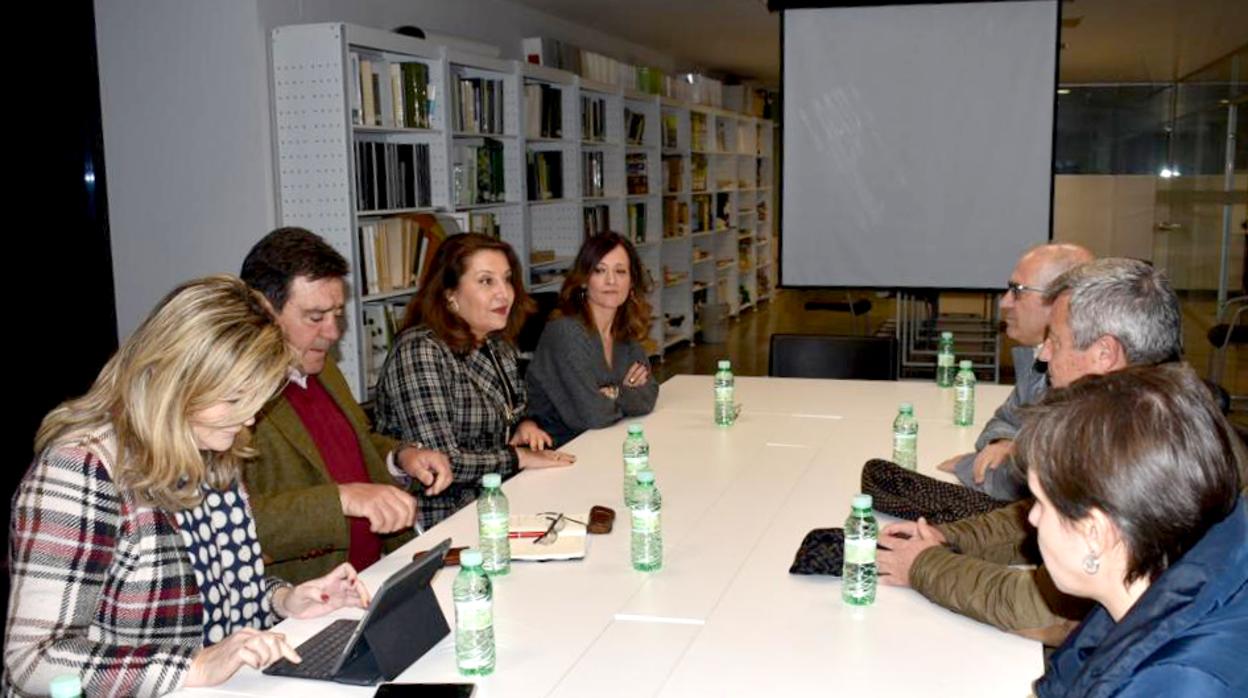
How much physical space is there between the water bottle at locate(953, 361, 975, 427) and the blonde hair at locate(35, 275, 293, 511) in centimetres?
253

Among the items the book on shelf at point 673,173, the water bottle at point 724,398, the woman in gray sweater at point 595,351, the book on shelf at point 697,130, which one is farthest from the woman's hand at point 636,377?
the book on shelf at point 697,130

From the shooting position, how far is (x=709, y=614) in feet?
6.75

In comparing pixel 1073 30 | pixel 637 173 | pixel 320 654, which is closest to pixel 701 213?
pixel 637 173

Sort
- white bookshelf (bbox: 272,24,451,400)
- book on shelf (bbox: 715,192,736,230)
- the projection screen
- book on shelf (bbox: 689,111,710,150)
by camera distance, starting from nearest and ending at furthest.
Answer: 1. white bookshelf (bbox: 272,24,451,400)
2. the projection screen
3. book on shelf (bbox: 689,111,710,150)
4. book on shelf (bbox: 715,192,736,230)

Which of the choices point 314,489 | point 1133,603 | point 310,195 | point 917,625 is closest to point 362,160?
point 310,195

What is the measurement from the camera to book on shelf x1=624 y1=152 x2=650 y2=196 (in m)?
9.05

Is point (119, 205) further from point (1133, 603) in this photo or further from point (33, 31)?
point (1133, 603)

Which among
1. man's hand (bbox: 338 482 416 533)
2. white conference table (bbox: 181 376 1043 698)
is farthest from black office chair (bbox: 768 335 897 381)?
man's hand (bbox: 338 482 416 533)

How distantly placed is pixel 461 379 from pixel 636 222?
598cm

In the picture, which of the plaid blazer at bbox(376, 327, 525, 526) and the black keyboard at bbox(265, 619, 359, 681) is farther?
the plaid blazer at bbox(376, 327, 525, 526)

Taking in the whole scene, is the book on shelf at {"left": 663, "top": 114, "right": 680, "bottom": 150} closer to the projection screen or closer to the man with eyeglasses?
the projection screen

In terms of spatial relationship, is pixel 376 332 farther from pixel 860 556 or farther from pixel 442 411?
pixel 860 556

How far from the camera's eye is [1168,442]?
4.11 ft

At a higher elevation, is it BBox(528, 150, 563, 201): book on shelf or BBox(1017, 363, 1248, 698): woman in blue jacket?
BBox(528, 150, 563, 201): book on shelf
